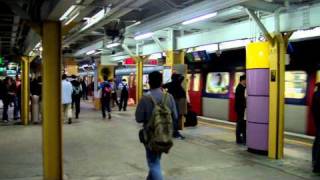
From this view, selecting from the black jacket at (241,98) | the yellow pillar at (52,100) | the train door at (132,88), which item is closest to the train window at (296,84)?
the black jacket at (241,98)

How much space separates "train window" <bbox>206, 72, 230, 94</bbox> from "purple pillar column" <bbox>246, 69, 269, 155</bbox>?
6.44m

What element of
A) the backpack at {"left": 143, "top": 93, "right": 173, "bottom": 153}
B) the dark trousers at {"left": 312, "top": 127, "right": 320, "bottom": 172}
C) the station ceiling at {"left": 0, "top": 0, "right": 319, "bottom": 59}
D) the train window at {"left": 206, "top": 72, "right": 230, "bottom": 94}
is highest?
the station ceiling at {"left": 0, "top": 0, "right": 319, "bottom": 59}

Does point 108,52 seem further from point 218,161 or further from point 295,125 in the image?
point 218,161

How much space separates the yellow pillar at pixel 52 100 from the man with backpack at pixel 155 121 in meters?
1.81

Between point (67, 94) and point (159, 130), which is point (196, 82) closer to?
point (67, 94)

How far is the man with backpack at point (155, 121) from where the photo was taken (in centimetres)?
509

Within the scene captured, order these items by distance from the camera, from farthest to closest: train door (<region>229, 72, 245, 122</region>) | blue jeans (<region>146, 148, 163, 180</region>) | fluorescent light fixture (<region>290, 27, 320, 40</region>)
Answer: train door (<region>229, 72, 245, 122</region>), fluorescent light fixture (<region>290, 27, 320, 40</region>), blue jeans (<region>146, 148, 163, 180</region>)

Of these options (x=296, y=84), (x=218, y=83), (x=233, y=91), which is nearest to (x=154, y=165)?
(x=296, y=84)

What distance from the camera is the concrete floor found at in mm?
7012

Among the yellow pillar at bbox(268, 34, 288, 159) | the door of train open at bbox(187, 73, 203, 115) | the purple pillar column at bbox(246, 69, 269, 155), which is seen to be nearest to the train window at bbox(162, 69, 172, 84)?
the door of train open at bbox(187, 73, 203, 115)

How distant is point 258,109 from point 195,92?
8585 mm

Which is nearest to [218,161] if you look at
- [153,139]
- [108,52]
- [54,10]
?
[153,139]

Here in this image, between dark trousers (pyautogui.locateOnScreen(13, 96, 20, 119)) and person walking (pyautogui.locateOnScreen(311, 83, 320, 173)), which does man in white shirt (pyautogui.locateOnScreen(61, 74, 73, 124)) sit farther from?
person walking (pyautogui.locateOnScreen(311, 83, 320, 173))

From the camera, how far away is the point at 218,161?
806 centimetres
